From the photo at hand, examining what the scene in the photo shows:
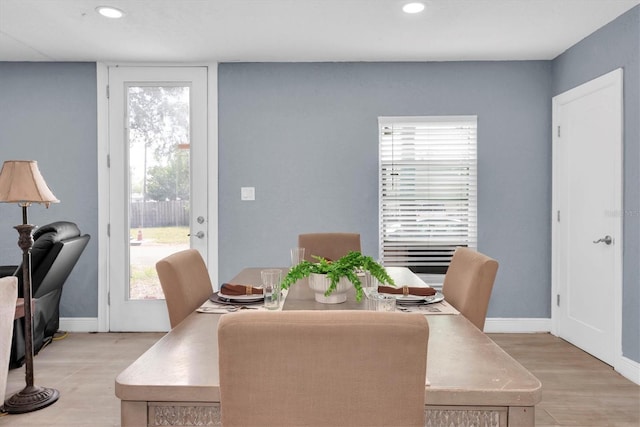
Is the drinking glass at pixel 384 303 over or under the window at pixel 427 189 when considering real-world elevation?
under

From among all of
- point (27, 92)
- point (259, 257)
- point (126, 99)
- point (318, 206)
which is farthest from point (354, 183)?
point (27, 92)

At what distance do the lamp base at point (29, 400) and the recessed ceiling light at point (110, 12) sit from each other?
2.40 metres

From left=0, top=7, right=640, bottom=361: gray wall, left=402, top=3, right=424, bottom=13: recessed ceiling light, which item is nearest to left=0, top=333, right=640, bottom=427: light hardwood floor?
left=0, top=7, right=640, bottom=361: gray wall

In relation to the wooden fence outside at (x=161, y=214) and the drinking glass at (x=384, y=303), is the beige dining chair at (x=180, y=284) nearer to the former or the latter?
the drinking glass at (x=384, y=303)

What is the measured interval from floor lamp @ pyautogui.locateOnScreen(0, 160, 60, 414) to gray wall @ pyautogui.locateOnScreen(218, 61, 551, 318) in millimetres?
1763

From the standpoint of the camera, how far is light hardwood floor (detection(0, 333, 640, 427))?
8.36 ft

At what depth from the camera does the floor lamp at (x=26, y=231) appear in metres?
2.60

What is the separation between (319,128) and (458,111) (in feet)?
4.17

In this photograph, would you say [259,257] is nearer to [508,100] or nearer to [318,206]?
[318,206]

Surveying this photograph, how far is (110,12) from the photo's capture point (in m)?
3.16

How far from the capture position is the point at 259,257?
4312 millimetres

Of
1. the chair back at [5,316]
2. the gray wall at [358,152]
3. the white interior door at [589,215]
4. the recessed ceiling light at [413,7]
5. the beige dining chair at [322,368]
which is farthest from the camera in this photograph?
the gray wall at [358,152]

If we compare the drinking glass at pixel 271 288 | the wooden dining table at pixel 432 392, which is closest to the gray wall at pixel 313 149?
the drinking glass at pixel 271 288

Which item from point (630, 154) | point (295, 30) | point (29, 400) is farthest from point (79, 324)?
point (630, 154)
